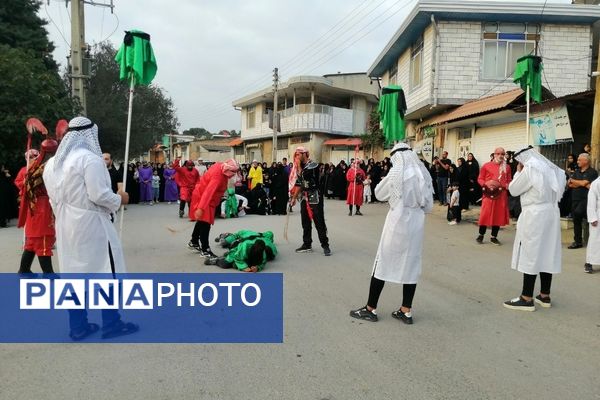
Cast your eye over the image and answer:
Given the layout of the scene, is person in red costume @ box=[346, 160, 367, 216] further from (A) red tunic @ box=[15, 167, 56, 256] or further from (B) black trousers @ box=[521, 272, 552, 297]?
(A) red tunic @ box=[15, 167, 56, 256]

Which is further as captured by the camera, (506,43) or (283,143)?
(283,143)

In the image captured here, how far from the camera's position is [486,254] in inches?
326

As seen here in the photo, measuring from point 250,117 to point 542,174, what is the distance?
117ft

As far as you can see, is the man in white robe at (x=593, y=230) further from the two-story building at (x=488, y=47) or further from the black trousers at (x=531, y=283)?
the two-story building at (x=488, y=47)

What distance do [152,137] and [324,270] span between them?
24519 millimetres

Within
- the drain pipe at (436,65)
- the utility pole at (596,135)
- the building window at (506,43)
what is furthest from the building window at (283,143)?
the utility pole at (596,135)

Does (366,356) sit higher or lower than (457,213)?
lower

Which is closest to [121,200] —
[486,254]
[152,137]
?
[486,254]

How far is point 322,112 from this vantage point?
31.8 metres

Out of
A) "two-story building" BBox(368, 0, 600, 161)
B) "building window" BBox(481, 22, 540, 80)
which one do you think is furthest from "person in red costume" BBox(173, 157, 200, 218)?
"building window" BBox(481, 22, 540, 80)

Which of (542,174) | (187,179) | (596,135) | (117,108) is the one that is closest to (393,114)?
(542,174)

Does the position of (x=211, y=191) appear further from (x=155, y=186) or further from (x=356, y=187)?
(x=155, y=186)

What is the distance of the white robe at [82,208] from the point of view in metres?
3.81

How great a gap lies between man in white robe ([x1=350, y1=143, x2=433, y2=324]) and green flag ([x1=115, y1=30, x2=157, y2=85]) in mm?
3961
